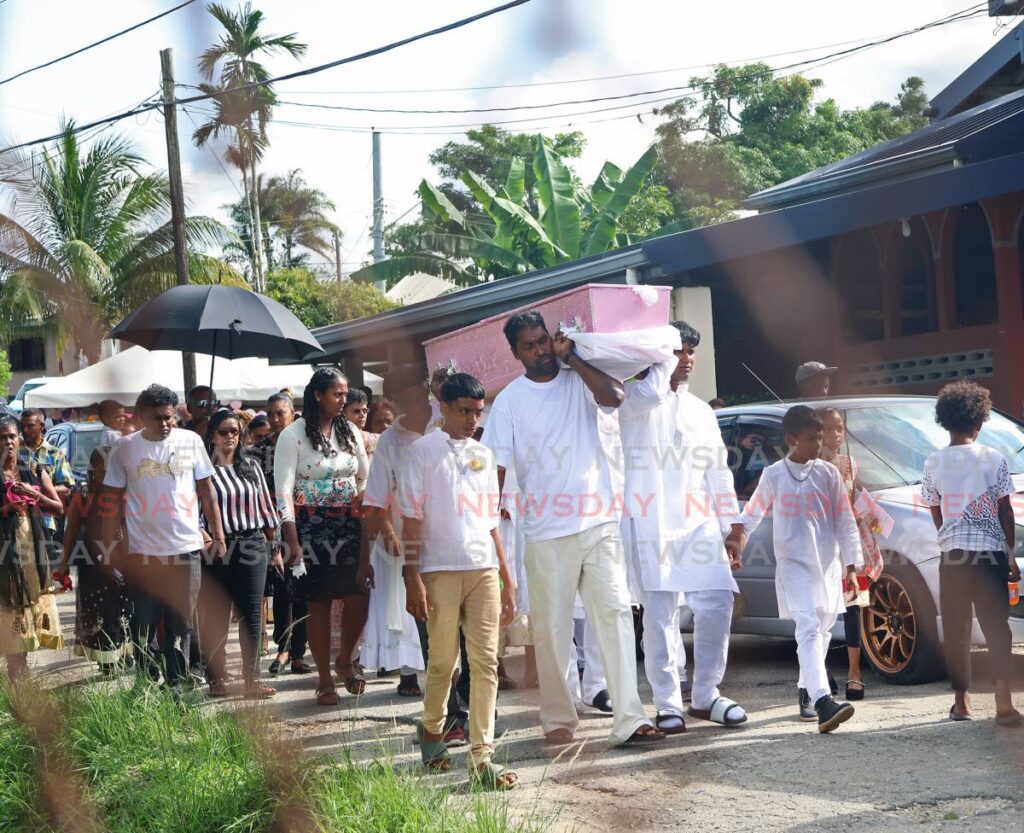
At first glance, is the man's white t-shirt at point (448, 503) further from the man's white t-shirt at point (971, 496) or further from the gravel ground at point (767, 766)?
the man's white t-shirt at point (971, 496)

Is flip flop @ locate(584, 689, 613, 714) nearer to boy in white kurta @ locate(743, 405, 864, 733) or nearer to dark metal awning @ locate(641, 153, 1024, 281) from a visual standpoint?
boy in white kurta @ locate(743, 405, 864, 733)

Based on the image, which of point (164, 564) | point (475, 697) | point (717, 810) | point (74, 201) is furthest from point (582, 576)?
point (74, 201)

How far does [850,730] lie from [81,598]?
204 inches

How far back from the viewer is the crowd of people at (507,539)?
536cm

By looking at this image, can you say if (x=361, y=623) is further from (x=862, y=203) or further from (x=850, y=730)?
(x=862, y=203)

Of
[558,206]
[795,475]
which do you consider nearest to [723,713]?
[795,475]

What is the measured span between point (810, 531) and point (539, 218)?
49.4 feet

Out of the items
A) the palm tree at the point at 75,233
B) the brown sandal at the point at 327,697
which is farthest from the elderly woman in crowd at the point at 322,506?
the palm tree at the point at 75,233

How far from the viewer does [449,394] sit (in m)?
5.35

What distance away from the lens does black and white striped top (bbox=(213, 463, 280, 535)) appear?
299 inches

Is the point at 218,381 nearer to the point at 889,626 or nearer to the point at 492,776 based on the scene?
the point at 889,626

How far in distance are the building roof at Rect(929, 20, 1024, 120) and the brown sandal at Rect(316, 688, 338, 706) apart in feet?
38.2

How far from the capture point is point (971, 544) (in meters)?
5.81

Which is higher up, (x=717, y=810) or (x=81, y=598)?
(x=81, y=598)
